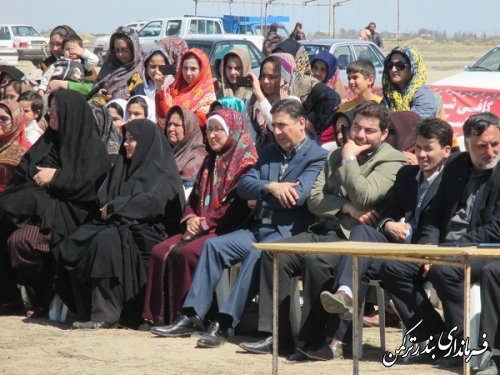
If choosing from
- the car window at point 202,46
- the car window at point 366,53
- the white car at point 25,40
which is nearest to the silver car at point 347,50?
the car window at point 366,53

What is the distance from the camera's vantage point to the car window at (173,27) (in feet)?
94.0

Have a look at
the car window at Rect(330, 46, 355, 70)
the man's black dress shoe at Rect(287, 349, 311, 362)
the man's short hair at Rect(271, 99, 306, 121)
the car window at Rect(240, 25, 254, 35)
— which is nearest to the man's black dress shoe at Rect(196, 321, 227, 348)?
the man's black dress shoe at Rect(287, 349, 311, 362)

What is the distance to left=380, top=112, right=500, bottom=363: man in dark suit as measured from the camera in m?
6.40

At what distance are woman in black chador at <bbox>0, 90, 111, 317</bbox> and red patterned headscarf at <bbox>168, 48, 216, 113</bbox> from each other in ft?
4.62

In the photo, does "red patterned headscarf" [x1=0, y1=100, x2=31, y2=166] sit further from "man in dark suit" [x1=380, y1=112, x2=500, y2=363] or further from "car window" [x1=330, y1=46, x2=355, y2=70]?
"car window" [x1=330, y1=46, x2=355, y2=70]

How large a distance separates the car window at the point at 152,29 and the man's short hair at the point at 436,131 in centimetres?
2194

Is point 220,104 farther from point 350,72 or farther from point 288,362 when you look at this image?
point 288,362

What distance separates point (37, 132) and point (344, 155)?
3754 millimetres

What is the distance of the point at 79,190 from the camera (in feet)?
27.9

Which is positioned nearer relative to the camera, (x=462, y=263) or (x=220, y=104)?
(x=462, y=263)

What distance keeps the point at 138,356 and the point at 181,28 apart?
22.7m

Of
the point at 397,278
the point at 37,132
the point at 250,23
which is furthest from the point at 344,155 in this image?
the point at 250,23

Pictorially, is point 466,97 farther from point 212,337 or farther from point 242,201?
point 212,337

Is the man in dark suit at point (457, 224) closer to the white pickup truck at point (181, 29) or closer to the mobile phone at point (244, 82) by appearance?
the mobile phone at point (244, 82)
